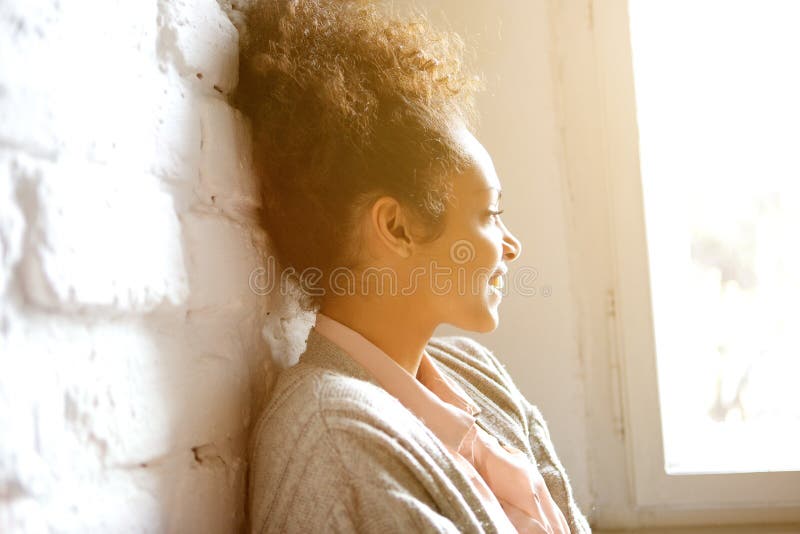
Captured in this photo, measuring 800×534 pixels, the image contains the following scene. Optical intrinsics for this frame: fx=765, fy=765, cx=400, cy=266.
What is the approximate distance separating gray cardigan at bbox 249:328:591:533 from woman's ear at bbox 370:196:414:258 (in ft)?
0.58

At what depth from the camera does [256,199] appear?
3.08ft

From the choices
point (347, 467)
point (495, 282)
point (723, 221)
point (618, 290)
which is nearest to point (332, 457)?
point (347, 467)

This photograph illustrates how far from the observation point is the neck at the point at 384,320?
97cm

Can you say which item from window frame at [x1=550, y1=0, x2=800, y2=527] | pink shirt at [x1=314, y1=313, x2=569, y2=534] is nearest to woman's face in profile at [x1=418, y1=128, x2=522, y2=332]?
pink shirt at [x1=314, y1=313, x2=569, y2=534]

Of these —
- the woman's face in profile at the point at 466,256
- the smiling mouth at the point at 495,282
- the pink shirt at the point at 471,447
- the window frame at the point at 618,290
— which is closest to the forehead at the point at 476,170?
the woman's face in profile at the point at 466,256

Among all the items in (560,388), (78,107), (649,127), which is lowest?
(560,388)

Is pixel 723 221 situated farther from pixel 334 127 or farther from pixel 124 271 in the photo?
pixel 124 271

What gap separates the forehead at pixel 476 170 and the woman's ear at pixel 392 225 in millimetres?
98

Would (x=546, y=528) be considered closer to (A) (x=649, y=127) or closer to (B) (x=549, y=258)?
(B) (x=549, y=258)

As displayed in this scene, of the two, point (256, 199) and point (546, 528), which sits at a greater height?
point (256, 199)

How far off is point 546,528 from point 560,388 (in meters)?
0.57

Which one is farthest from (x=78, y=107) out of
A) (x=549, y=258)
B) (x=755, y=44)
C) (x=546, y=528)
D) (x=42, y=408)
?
(x=755, y=44)

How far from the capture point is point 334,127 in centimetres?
91

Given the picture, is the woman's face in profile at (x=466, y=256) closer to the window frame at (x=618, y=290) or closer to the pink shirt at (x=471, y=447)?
the pink shirt at (x=471, y=447)
